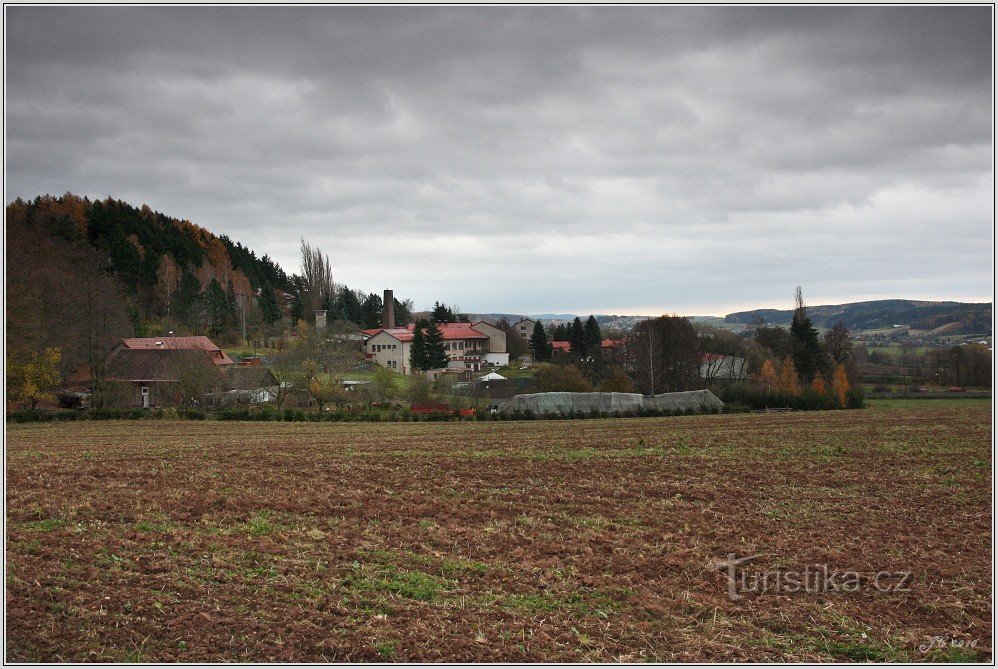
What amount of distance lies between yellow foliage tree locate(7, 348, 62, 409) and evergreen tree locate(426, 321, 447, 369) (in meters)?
38.9

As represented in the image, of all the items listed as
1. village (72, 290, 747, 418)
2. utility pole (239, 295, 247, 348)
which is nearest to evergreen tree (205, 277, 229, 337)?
utility pole (239, 295, 247, 348)

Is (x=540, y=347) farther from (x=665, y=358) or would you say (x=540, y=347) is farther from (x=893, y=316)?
(x=893, y=316)

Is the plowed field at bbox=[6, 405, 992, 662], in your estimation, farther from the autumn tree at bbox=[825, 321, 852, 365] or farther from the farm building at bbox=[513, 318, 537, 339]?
the farm building at bbox=[513, 318, 537, 339]

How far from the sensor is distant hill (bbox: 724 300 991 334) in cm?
1832

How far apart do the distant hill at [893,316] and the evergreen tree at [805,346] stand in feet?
1.94

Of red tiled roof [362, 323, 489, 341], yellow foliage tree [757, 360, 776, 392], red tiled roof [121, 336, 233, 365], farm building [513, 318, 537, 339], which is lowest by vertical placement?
yellow foliage tree [757, 360, 776, 392]

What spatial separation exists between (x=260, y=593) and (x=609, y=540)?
3.79 meters

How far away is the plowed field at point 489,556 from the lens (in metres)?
5.09

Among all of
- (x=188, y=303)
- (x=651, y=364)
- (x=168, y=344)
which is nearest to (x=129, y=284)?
(x=188, y=303)

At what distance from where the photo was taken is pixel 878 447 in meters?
15.4

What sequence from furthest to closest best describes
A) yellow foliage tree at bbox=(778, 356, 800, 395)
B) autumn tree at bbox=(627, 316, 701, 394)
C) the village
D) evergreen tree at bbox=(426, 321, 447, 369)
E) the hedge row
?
evergreen tree at bbox=(426, 321, 447, 369) < autumn tree at bbox=(627, 316, 701, 394) < yellow foliage tree at bbox=(778, 356, 800, 395) < the hedge row < the village

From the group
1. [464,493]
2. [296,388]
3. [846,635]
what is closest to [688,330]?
[296,388]

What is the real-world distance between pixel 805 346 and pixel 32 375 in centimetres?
4951

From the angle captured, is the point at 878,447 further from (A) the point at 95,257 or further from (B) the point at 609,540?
(A) the point at 95,257
